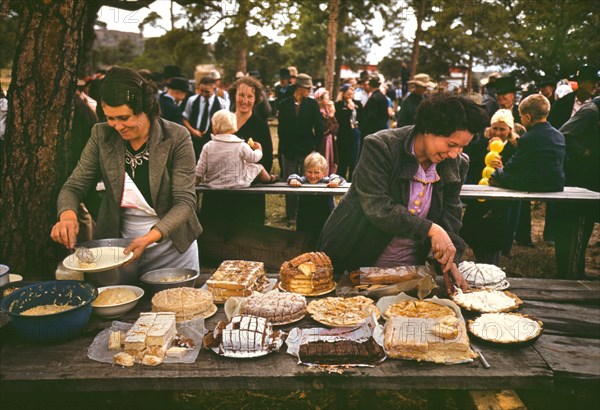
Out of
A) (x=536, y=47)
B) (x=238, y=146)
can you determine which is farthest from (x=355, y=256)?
(x=536, y=47)

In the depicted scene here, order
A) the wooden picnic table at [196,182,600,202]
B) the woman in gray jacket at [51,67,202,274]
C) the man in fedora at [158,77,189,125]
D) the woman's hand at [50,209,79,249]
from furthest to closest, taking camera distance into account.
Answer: the man in fedora at [158,77,189,125]
the wooden picnic table at [196,182,600,202]
the woman in gray jacket at [51,67,202,274]
the woman's hand at [50,209,79,249]

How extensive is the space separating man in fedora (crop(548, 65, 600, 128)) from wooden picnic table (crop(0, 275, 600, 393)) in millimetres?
5315

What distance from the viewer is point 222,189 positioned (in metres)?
5.41

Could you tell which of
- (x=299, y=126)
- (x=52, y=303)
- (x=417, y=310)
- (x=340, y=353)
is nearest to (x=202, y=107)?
(x=299, y=126)

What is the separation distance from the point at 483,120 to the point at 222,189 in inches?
130

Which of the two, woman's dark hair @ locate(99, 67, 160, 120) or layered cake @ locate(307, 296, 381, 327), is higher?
woman's dark hair @ locate(99, 67, 160, 120)

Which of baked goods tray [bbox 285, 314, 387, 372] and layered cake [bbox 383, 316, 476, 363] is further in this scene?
baked goods tray [bbox 285, 314, 387, 372]

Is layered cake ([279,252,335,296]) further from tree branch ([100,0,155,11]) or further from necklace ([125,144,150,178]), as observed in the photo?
tree branch ([100,0,155,11])

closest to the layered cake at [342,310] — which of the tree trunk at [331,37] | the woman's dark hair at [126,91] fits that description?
the woman's dark hair at [126,91]

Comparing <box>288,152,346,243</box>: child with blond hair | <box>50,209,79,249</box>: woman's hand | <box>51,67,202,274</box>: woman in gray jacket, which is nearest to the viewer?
<box>50,209,79,249</box>: woman's hand

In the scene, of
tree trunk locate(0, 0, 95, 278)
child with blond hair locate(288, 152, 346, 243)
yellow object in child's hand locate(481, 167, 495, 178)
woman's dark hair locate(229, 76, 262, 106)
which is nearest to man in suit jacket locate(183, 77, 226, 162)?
woman's dark hair locate(229, 76, 262, 106)

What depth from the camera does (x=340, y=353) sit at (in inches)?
77.6

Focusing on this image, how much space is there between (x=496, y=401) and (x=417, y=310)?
53 cm

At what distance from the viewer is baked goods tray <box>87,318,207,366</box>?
200 cm
